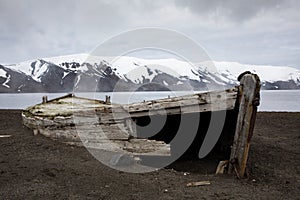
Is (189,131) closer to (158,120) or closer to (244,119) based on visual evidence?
(158,120)

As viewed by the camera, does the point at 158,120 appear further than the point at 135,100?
No

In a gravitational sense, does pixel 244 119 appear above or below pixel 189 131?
above

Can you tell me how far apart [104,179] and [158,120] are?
3012mm

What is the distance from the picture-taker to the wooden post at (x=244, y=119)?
524 cm

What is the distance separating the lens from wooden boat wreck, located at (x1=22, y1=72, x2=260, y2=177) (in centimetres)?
554

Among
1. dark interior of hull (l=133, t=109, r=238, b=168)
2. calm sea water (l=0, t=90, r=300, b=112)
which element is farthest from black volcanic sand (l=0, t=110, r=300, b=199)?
calm sea water (l=0, t=90, r=300, b=112)

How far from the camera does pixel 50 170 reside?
520 cm

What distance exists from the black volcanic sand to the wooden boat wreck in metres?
0.37

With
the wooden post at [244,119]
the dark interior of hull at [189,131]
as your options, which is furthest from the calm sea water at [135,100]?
the wooden post at [244,119]

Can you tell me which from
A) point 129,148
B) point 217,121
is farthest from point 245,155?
point 129,148

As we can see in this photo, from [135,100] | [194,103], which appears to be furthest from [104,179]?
[135,100]

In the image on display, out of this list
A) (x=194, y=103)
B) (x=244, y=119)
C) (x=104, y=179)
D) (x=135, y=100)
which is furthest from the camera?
(x=135, y=100)

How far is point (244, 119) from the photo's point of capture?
5543 millimetres

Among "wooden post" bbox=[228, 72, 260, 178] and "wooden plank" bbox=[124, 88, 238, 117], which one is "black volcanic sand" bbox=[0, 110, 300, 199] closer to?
"wooden post" bbox=[228, 72, 260, 178]
